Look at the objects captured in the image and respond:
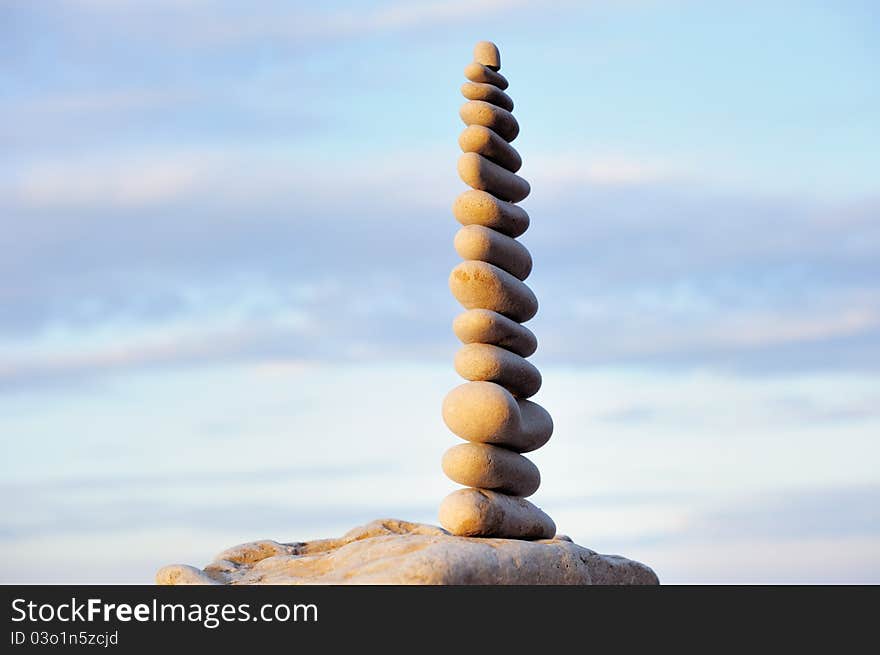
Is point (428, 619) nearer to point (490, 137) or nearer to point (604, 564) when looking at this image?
point (604, 564)

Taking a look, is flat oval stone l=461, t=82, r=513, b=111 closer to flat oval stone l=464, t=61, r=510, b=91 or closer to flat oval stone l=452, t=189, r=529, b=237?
flat oval stone l=464, t=61, r=510, b=91

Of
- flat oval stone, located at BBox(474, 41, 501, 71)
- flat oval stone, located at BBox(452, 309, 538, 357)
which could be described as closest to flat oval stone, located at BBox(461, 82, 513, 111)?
flat oval stone, located at BBox(474, 41, 501, 71)

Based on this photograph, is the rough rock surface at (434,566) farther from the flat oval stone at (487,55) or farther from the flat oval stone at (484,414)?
the flat oval stone at (487,55)

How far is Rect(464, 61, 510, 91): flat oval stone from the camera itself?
14434 mm

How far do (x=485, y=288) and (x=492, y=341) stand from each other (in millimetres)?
581

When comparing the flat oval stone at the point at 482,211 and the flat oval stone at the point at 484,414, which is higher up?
the flat oval stone at the point at 482,211

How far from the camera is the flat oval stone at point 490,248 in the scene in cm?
1373

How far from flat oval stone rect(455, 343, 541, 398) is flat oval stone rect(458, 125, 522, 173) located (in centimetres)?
218

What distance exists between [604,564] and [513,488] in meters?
1.28

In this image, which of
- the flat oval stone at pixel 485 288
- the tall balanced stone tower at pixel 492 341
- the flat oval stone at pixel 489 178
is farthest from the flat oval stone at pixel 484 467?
the flat oval stone at pixel 489 178

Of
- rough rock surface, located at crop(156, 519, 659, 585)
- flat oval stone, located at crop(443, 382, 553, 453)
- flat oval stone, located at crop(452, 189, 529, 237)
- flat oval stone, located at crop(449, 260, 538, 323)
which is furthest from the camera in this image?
flat oval stone, located at crop(452, 189, 529, 237)

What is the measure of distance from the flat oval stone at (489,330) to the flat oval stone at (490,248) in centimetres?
61

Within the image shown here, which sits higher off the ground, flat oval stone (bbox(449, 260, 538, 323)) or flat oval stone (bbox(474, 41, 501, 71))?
flat oval stone (bbox(474, 41, 501, 71))

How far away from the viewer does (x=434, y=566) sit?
11.8 meters
